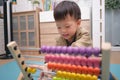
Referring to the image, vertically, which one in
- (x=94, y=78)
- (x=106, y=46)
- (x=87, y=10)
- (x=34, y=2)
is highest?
(x=34, y=2)

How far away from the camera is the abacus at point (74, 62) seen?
1.49 feet

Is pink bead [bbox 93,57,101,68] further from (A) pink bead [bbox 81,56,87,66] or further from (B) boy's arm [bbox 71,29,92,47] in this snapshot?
(B) boy's arm [bbox 71,29,92,47]

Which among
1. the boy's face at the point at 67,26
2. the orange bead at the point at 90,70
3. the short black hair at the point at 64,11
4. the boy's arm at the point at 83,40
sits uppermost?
the short black hair at the point at 64,11

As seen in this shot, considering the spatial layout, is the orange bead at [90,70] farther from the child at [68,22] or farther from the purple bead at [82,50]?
the child at [68,22]

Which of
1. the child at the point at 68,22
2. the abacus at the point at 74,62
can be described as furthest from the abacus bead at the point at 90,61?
the child at the point at 68,22

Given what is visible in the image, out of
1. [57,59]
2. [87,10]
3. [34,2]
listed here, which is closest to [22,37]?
[34,2]

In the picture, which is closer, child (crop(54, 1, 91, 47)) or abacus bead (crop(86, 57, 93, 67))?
abacus bead (crop(86, 57, 93, 67))

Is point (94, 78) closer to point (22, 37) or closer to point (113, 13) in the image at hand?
point (22, 37)

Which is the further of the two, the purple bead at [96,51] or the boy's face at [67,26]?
the boy's face at [67,26]

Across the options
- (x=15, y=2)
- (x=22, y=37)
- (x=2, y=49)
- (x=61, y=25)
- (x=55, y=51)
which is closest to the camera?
(x=55, y=51)

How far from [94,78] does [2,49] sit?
6.34ft

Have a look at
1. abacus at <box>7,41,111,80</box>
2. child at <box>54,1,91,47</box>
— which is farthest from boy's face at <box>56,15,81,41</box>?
abacus at <box>7,41,111,80</box>

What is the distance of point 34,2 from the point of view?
98.7 inches

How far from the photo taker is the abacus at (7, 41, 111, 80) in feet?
1.49
